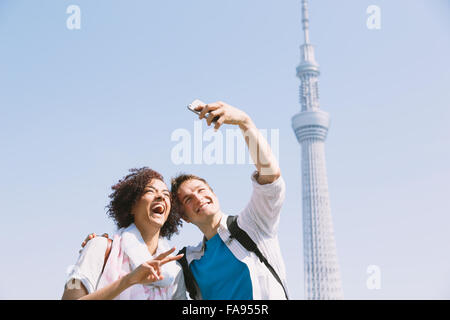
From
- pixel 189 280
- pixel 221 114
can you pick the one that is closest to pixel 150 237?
pixel 189 280

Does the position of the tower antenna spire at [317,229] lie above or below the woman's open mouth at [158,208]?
above

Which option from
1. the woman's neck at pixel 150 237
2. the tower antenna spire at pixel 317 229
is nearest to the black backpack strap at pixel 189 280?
the woman's neck at pixel 150 237

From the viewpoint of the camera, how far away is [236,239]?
203 inches

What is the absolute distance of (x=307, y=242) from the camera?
99.0 m

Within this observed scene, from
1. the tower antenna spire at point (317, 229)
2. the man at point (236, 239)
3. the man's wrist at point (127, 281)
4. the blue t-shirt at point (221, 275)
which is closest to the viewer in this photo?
the man's wrist at point (127, 281)

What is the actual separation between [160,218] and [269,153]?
1335 millimetres

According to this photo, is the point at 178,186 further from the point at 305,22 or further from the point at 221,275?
the point at 305,22

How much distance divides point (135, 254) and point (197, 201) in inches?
40.7

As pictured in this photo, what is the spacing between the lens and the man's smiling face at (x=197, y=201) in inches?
213

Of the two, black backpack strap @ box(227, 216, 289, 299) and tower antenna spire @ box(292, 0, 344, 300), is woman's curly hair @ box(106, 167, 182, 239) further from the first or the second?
tower antenna spire @ box(292, 0, 344, 300)

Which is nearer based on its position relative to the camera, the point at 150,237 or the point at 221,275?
the point at 221,275

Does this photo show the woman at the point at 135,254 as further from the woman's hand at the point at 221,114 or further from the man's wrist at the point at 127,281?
the woman's hand at the point at 221,114
